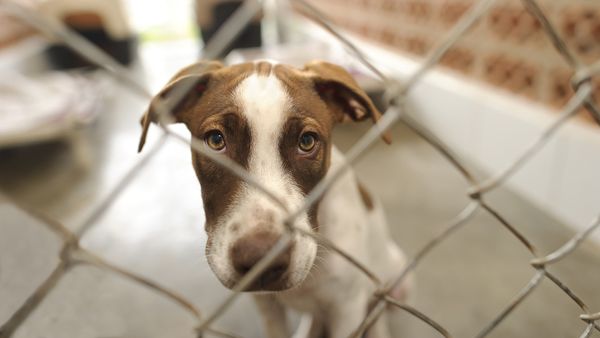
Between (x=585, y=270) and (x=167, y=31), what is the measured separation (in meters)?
6.50

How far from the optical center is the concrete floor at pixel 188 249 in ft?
4.55

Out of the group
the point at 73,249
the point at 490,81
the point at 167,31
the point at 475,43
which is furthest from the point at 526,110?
the point at 167,31

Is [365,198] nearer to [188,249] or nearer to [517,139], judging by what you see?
[188,249]

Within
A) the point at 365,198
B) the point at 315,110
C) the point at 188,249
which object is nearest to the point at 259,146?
the point at 315,110

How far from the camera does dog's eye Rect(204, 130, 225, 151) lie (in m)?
1.01

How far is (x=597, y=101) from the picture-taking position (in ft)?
6.57

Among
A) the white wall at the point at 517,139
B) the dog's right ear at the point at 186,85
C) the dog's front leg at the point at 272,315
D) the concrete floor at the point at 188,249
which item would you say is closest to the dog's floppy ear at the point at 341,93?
the dog's right ear at the point at 186,85

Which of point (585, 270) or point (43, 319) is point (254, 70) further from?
point (585, 270)

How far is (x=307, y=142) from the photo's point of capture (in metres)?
1.05

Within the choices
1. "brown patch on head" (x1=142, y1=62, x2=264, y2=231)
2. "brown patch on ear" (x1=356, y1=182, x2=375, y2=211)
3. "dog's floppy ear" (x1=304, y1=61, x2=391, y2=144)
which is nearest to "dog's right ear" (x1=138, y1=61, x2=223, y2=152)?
"brown patch on head" (x1=142, y1=62, x2=264, y2=231)

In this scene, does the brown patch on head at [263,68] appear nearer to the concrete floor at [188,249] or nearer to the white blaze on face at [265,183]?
the white blaze on face at [265,183]

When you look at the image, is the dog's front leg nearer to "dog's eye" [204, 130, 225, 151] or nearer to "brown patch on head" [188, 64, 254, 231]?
"brown patch on head" [188, 64, 254, 231]

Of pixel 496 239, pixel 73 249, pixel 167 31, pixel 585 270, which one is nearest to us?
pixel 73 249

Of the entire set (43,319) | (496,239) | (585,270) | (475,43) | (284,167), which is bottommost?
(43,319)
